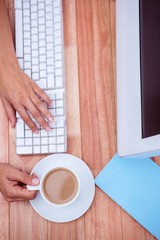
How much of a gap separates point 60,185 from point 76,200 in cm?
5

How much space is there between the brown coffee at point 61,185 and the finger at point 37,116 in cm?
11

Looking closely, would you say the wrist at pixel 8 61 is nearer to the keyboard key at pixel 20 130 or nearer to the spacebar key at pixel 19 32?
the spacebar key at pixel 19 32

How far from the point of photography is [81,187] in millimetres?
735

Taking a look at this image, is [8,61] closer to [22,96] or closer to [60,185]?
[22,96]

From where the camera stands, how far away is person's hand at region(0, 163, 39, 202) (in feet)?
2.36

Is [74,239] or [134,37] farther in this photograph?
[74,239]

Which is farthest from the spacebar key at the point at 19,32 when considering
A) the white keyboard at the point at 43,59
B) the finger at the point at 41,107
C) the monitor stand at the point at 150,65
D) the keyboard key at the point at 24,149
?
the monitor stand at the point at 150,65

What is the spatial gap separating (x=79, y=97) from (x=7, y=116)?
186 millimetres

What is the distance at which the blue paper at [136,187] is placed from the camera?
730mm

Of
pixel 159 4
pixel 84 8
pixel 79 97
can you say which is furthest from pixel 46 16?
pixel 159 4

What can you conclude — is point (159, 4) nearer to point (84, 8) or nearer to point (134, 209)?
point (84, 8)

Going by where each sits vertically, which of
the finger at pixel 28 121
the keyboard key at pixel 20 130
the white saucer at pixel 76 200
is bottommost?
the white saucer at pixel 76 200

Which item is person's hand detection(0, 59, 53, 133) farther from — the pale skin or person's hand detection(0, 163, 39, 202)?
person's hand detection(0, 163, 39, 202)

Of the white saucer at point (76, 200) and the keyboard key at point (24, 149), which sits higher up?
the keyboard key at point (24, 149)
